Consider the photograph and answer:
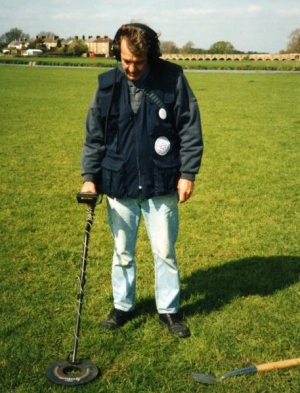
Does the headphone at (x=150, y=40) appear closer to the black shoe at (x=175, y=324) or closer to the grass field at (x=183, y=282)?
the black shoe at (x=175, y=324)

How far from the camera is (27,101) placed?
21047 mm

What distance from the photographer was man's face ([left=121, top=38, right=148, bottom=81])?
130 inches

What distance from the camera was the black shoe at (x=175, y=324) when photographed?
3.96 metres

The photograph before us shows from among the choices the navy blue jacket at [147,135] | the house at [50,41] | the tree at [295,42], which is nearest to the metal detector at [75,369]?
the navy blue jacket at [147,135]

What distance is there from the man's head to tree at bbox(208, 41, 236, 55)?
145 m

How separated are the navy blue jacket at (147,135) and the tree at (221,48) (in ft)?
476

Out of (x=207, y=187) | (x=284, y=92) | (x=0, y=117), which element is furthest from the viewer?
(x=284, y=92)

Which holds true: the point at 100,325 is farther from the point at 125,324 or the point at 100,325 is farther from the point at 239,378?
the point at 239,378

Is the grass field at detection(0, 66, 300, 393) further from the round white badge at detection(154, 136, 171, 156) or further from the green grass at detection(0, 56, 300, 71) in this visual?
the green grass at detection(0, 56, 300, 71)

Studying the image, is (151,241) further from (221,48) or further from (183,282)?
(221,48)

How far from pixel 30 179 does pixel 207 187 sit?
3.17 meters

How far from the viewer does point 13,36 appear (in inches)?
6265

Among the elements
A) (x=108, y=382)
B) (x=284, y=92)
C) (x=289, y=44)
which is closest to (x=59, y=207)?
(x=108, y=382)

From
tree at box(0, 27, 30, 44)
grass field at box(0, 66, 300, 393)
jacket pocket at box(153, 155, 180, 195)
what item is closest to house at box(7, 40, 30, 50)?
tree at box(0, 27, 30, 44)
